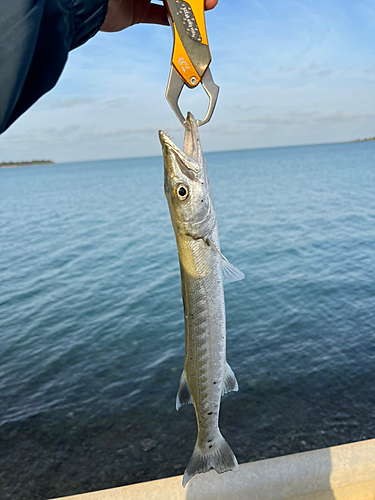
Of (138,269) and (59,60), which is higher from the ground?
(59,60)

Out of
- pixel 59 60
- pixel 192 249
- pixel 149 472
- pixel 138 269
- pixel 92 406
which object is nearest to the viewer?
pixel 59 60

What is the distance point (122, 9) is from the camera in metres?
2.67

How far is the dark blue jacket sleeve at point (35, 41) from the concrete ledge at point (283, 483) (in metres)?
3.68

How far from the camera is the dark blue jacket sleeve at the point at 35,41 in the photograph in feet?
5.27

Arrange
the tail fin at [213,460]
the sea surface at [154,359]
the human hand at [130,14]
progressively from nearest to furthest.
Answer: the human hand at [130,14], the tail fin at [213,460], the sea surface at [154,359]

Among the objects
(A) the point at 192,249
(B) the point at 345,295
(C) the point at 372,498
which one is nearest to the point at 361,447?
(C) the point at 372,498

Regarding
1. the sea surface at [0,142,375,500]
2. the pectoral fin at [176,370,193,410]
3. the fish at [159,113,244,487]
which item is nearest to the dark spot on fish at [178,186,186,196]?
the fish at [159,113,244,487]

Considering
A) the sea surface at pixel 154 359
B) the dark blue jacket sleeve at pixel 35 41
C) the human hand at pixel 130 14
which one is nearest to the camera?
the dark blue jacket sleeve at pixel 35 41

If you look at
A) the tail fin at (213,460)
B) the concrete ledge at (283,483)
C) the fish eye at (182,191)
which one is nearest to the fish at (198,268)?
the fish eye at (182,191)

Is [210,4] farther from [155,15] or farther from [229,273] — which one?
[229,273]

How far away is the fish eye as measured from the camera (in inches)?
98.2

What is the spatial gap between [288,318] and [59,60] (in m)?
12.0

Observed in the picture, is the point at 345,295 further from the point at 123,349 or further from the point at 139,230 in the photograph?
the point at 139,230

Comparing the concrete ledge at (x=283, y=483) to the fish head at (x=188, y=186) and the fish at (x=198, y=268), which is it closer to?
the fish at (x=198, y=268)
